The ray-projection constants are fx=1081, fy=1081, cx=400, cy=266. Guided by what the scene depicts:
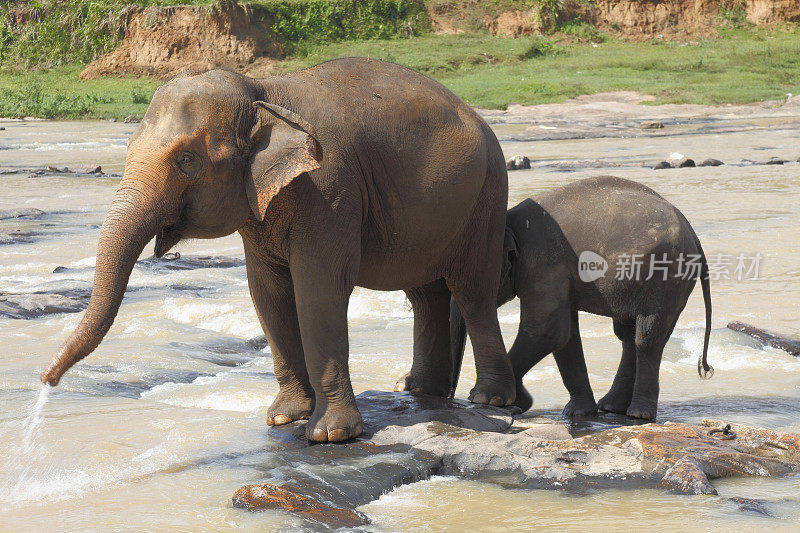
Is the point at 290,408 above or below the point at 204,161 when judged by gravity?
below

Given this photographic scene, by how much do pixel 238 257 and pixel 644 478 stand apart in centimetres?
806

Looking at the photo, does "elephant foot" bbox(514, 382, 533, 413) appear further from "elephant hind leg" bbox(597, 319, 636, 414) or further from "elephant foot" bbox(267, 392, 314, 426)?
"elephant foot" bbox(267, 392, 314, 426)

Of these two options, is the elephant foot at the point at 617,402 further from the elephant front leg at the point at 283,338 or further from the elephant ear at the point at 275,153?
the elephant ear at the point at 275,153

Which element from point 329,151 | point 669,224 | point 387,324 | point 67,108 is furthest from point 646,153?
point 67,108

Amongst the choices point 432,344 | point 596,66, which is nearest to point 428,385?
point 432,344

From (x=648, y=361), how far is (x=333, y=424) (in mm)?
1920

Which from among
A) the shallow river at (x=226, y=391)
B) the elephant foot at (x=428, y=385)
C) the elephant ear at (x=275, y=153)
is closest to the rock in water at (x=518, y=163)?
the shallow river at (x=226, y=391)

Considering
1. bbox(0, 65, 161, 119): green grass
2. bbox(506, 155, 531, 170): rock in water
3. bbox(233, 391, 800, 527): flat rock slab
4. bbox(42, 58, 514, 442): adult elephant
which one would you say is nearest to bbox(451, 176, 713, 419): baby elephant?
bbox(42, 58, 514, 442): adult elephant

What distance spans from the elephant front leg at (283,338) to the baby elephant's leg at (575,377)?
156 centimetres

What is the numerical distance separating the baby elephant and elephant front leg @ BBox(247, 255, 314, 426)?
1.24 metres

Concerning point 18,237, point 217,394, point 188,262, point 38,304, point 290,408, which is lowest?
point 18,237

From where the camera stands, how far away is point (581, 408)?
6418 mm

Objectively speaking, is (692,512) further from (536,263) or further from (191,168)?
(191,168)

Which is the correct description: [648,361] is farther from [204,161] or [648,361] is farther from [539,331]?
[204,161]
